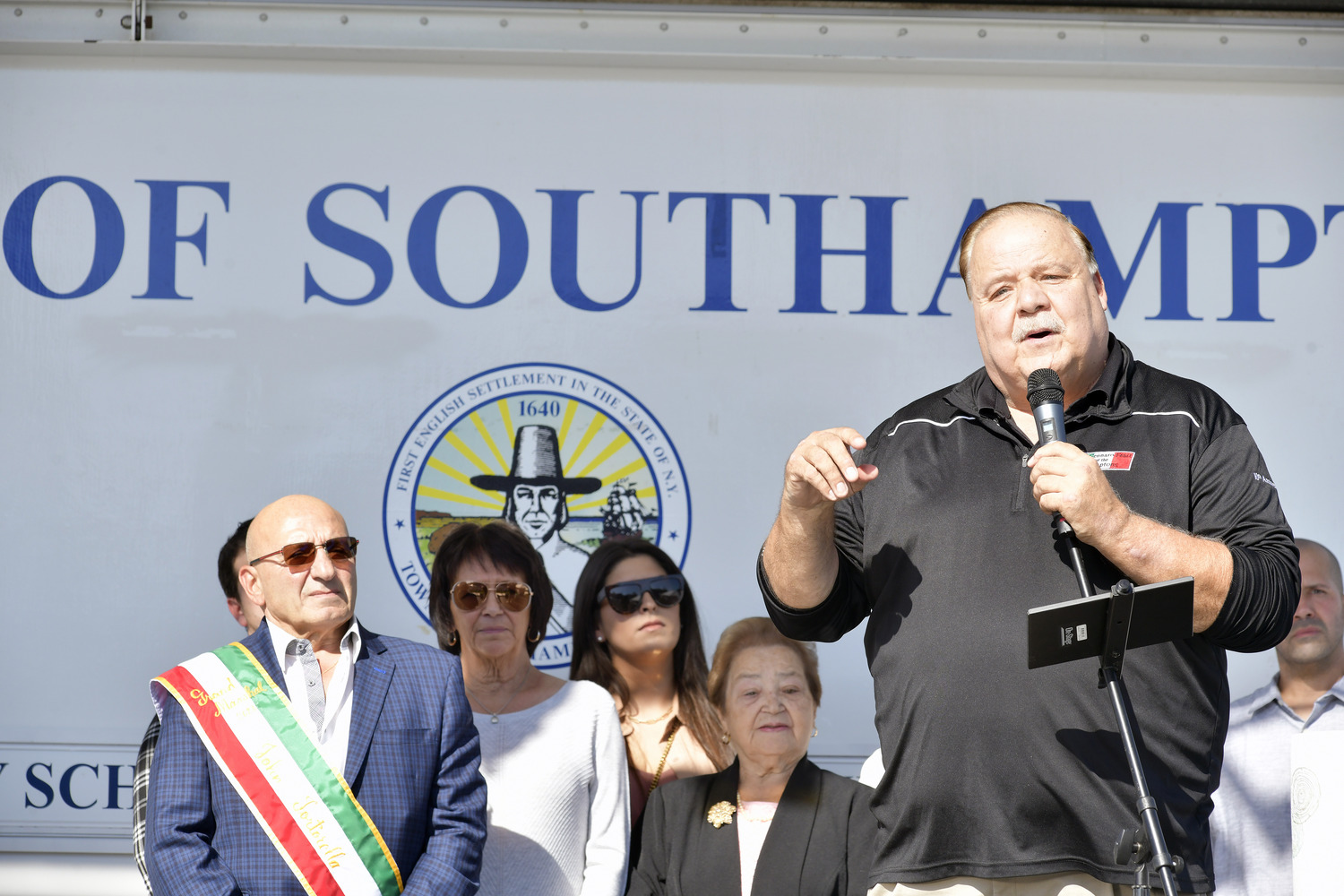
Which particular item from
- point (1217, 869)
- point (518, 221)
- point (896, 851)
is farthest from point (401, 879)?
point (1217, 869)

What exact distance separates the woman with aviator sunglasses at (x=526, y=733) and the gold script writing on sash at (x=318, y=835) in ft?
1.26

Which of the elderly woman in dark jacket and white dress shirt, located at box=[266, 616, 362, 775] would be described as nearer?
white dress shirt, located at box=[266, 616, 362, 775]

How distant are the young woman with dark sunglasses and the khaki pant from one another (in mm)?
1633

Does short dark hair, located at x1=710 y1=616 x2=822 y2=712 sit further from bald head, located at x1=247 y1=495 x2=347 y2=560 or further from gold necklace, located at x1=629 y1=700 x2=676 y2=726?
bald head, located at x1=247 y1=495 x2=347 y2=560

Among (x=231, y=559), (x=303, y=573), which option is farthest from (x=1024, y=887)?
(x=231, y=559)

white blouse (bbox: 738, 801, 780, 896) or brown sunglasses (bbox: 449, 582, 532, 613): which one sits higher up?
brown sunglasses (bbox: 449, 582, 532, 613)

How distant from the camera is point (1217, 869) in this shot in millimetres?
3357

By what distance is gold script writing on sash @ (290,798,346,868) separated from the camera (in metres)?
2.50

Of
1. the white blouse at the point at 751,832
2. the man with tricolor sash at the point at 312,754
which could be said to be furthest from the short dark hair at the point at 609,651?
the man with tricolor sash at the point at 312,754

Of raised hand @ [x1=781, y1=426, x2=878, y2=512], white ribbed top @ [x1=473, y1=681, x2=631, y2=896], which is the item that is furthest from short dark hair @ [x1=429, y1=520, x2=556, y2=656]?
raised hand @ [x1=781, y1=426, x2=878, y2=512]

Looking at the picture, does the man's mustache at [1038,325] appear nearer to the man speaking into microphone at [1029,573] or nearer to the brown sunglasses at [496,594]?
the man speaking into microphone at [1029,573]

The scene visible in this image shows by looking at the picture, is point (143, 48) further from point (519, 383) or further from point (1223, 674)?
point (1223, 674)

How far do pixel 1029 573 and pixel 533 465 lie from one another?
1.93 meters

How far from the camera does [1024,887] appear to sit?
5.88ft
